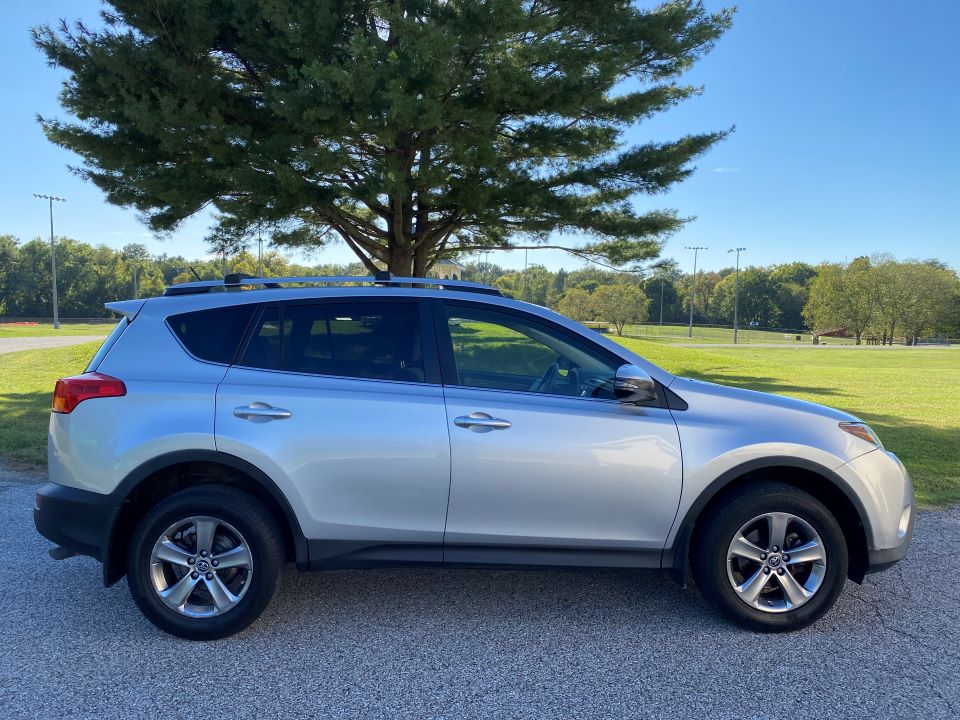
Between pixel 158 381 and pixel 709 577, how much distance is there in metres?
2.96

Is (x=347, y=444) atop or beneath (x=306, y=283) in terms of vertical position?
beneath

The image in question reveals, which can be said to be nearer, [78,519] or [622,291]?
[78,519]

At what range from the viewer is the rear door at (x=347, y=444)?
323 centimetres

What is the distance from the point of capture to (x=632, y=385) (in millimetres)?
3240

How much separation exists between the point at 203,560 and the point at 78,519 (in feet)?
2.14

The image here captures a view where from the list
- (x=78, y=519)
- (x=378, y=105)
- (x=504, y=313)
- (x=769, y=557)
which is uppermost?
(x=378, y=105)

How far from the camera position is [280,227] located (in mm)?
14578

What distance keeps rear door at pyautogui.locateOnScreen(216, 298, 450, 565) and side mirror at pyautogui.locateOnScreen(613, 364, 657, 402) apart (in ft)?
2.91

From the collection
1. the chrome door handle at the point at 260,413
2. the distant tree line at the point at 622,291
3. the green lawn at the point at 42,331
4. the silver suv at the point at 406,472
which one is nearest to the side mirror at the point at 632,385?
the silver suv at the point at 406,472

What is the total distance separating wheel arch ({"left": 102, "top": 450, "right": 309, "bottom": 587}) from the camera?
3244 millimetres

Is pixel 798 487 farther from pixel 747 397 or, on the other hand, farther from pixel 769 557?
pixel 747 397

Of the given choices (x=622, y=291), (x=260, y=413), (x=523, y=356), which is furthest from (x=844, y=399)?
(x=622, y=291)

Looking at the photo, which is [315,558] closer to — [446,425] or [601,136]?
[446,425]

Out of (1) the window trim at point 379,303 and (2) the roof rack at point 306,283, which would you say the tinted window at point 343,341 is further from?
(2) the roof rack at point 306,283
